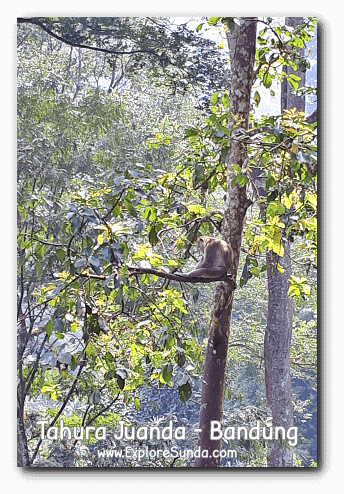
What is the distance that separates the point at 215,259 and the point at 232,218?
0.70 feet

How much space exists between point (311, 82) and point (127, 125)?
110 cm

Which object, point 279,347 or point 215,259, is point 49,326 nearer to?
point 215,259

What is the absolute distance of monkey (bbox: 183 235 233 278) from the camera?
185 centimetres

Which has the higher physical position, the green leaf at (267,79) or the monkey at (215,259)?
the green leaf at (267,79)

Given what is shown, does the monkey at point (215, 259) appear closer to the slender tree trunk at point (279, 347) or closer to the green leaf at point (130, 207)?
the green leaf at point (130, 207)

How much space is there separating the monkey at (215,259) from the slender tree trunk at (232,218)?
0.14 metres

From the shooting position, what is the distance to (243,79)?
1.99 meters

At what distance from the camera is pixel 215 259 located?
1.87 m

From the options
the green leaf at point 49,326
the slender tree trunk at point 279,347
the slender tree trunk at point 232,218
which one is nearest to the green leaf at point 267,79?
the slender tree trunk at point 232,218

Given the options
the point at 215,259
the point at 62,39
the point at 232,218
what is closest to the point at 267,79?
the point at 232,218

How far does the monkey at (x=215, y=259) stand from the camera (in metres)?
1.85
